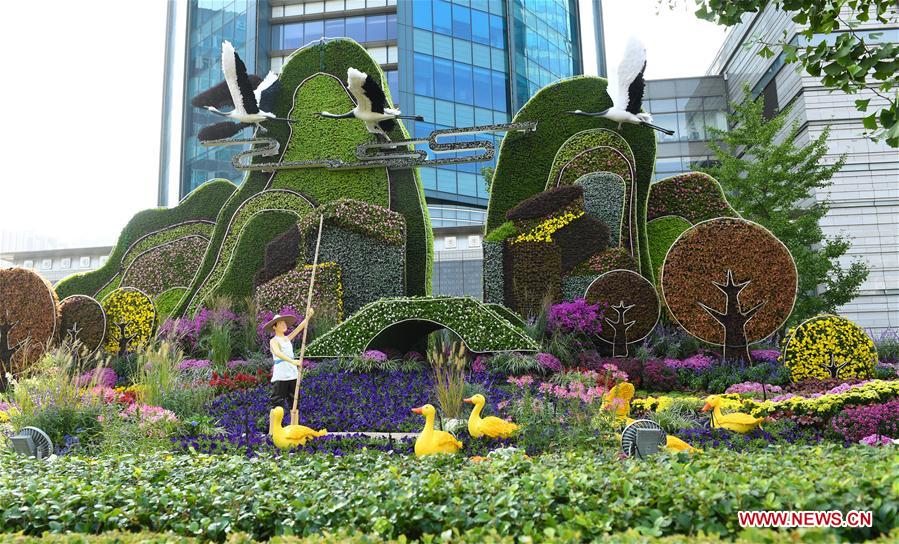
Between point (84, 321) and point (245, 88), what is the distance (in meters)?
6.91

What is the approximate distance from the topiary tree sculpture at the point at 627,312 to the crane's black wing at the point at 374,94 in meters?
6.90

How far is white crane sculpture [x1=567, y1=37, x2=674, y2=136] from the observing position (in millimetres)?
15469

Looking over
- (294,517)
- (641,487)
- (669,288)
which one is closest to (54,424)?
(294,517)

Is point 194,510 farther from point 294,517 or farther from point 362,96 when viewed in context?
point 362,96

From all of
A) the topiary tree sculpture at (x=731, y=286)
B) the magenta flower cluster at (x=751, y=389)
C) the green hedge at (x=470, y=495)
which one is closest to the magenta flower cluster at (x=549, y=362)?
the topiary tree sculpture at (x=731, y=286)

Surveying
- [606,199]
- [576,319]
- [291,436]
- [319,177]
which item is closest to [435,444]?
[291,436]

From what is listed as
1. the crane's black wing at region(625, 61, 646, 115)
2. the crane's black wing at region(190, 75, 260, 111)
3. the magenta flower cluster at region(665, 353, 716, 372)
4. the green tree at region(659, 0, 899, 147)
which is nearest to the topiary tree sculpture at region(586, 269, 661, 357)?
the magenta flower cluster at region(665, 353, 716, 372)

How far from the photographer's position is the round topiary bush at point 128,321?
15.0 metres

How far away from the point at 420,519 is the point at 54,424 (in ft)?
20.5

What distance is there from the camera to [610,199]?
15.5m

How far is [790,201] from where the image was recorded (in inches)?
816

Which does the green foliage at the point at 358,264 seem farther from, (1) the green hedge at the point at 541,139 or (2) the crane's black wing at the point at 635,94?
(2) the crane's black wing at the point at 635,94

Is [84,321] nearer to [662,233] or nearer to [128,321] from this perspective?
[128,321]

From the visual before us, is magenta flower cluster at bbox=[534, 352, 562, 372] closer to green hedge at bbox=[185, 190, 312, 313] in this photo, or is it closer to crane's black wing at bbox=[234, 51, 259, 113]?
green hedge at bbox=[185, 190, 312, 313]
